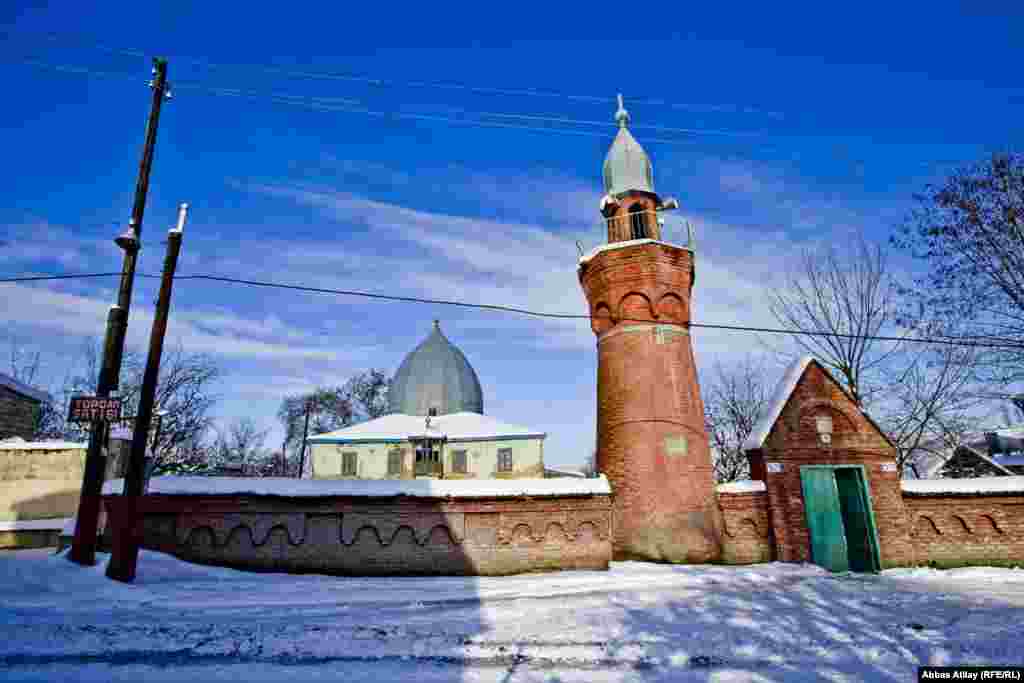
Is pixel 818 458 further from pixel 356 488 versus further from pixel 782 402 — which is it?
pixel 356 488

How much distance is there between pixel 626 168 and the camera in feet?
52.7

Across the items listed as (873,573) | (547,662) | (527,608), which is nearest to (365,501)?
(527,608)

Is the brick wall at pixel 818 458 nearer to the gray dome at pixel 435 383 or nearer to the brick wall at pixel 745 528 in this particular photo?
the brick wall at pixel 745 528

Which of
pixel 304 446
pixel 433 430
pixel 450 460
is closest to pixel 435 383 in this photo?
pixel 433 430

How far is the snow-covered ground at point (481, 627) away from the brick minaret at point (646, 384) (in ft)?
6.22

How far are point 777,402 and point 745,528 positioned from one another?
3272mm

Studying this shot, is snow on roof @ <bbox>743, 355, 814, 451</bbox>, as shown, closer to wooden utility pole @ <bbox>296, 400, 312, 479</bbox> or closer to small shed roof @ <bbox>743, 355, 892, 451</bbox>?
small shed roof @ <bbox>743, 355, 892, 451</bbox>

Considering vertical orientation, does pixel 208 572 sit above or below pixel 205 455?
below

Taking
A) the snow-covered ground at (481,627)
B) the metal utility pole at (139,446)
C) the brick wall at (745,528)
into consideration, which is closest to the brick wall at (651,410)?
the brick wall at (745,528)

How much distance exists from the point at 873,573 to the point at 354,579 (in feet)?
37.8

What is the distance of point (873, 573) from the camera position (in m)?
12.4

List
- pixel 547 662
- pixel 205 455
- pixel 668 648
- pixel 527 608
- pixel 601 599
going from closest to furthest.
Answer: pixel 547 662 → pixel 668 648 → pixel 527 608 → pixel 601 599 → pixel 205 455

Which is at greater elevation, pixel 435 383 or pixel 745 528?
pixel 435 383

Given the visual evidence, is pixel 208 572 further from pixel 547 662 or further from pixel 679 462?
pixel 679 462
